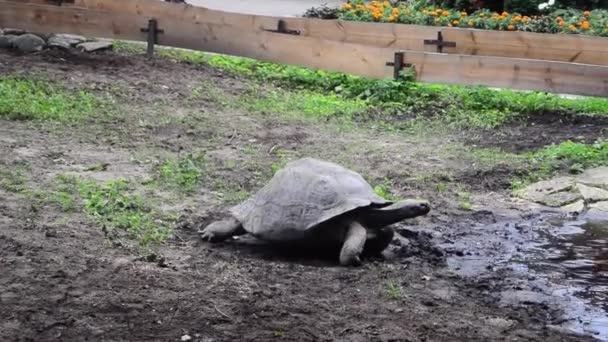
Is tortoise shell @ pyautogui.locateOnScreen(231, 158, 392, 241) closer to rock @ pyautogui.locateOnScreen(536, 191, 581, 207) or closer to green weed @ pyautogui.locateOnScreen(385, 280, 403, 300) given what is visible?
green weed @ pyautogui.locateOnScreen(385, 280, 403, 300)

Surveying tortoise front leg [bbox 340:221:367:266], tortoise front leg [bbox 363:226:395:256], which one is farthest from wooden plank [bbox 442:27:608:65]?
tortoise front leg [bbox 340:221:367:266]

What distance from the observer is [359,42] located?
43.9ft

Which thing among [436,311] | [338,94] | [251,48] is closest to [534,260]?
[436,311]

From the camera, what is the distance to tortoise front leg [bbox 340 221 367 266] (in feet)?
19.2

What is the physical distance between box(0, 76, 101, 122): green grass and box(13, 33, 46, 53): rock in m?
2.08

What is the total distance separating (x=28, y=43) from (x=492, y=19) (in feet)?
22.8

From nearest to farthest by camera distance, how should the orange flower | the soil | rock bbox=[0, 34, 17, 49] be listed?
the soil, rock bbox=[0, 34, 17, 49], the orange flower

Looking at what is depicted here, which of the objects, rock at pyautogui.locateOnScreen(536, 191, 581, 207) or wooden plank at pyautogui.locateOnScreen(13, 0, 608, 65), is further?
wooden plank at pyautogui.locateOnScreen(13, 0, 608, 65)

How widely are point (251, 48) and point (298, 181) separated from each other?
7.01 m

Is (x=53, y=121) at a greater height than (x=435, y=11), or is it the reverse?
(x=435, y=11)

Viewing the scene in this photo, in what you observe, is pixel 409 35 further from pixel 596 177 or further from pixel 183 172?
pixel 183 172

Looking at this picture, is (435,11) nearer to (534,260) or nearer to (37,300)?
(534,260)

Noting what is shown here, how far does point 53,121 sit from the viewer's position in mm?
9422

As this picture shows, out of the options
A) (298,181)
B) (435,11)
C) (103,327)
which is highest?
(435,11)
